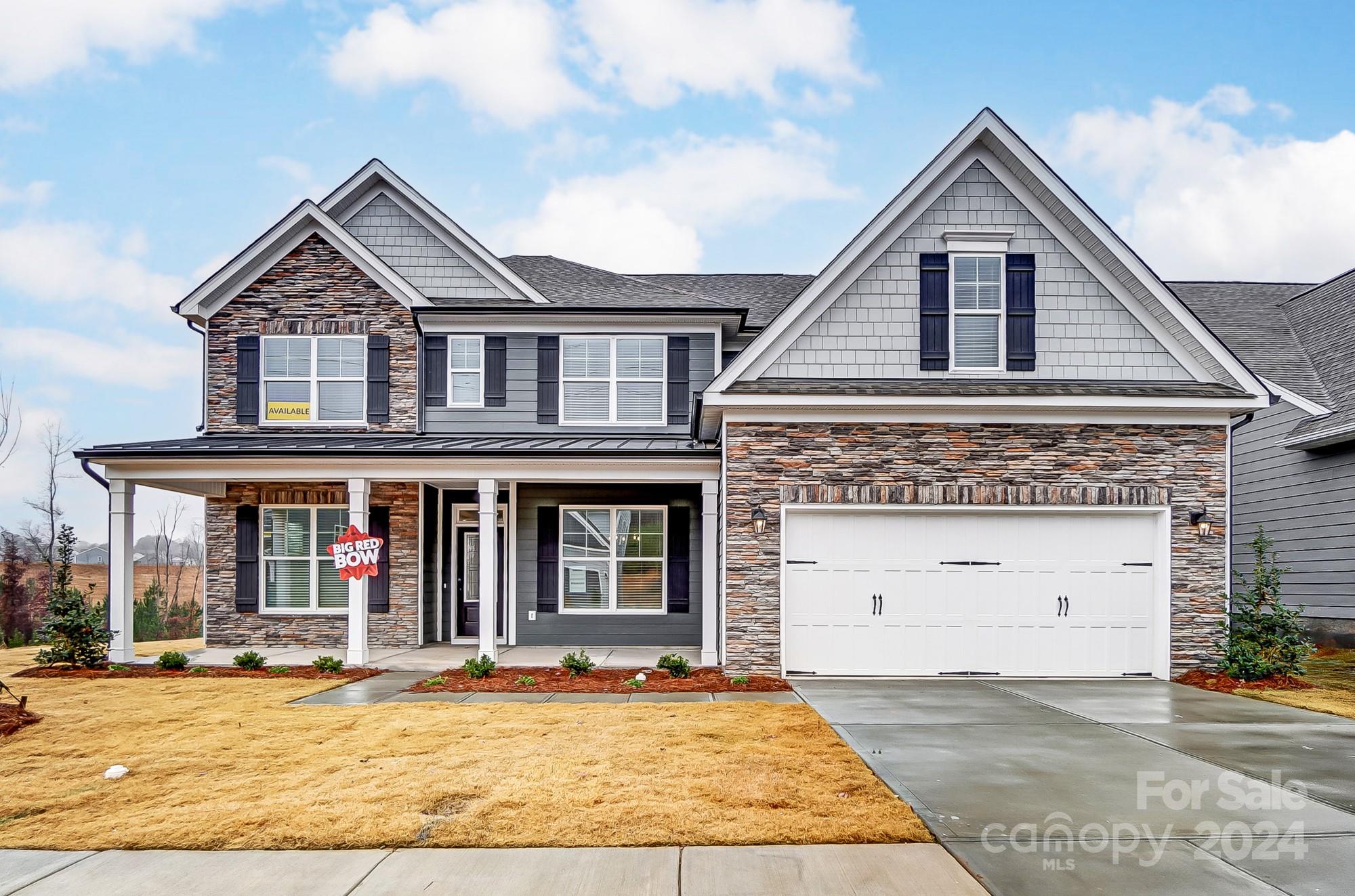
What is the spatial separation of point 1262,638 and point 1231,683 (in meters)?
0.86

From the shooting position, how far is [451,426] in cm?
1553

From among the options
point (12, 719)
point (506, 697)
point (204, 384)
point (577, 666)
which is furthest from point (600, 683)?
point (204, 384)

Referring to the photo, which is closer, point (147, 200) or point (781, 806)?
point (781, 806)

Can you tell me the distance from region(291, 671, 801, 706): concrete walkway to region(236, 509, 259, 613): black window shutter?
525 centimetres

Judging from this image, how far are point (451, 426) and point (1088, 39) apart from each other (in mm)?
14419

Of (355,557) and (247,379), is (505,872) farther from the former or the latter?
(247,379)

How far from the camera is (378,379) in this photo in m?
15.6

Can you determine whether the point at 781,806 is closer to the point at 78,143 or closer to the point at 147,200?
the point at 78,143

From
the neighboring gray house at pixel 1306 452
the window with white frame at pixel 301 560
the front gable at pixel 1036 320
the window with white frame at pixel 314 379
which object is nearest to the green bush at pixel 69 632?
the window with white frame at pixel 301 560

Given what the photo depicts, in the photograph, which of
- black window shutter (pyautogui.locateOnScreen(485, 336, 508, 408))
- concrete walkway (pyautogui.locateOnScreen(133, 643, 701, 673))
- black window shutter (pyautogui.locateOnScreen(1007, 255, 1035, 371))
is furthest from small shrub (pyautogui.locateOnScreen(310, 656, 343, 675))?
black window shutter (pyautogui.locateOnScreen(1007, 255, 1035, 371))

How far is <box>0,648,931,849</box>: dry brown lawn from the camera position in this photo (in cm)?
533

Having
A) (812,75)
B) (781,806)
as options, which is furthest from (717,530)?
(812,75)

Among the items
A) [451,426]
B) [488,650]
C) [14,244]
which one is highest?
[14,244]

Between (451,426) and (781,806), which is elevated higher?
(451,426)
